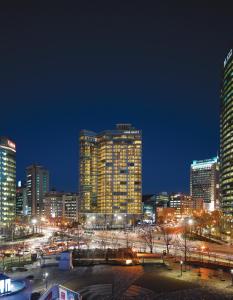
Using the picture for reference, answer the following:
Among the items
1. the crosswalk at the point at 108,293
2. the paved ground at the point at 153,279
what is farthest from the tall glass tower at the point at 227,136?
the crosswalk at the point at 108,293

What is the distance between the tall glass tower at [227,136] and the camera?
172750 millimetres

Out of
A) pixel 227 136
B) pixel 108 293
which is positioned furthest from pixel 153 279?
pixel 227 136

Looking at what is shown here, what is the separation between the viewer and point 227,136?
179 metres

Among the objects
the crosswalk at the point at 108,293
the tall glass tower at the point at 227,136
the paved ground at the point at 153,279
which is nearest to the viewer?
the crosswalk at the point at 108,293

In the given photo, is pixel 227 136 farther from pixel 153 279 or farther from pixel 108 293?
pixel 108 293

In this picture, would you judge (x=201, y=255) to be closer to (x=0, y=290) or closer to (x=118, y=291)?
(x=118, y=291)

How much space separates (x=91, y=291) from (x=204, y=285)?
14.4m

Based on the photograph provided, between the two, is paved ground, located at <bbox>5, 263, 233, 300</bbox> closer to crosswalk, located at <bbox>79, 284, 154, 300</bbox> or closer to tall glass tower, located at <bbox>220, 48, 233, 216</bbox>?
crosswalk, located at <bbox>79, 284, 154, 300</bbox>

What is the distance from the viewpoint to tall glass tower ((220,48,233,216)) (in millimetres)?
172750

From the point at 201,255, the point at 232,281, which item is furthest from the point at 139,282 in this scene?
the point at 201,255

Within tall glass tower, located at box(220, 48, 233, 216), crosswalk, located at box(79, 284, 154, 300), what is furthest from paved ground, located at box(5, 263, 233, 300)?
tall glass tower, located at box(220, 48, 233, 216)

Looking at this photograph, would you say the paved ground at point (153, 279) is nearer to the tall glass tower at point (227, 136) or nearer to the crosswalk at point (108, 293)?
the crosswalk at point (108, 293)

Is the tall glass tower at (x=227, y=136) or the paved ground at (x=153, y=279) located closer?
the paved ground at (x=153, y=279)

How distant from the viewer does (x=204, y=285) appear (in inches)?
2003
